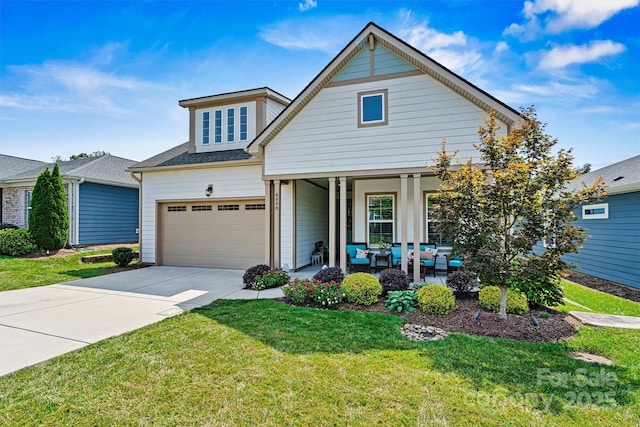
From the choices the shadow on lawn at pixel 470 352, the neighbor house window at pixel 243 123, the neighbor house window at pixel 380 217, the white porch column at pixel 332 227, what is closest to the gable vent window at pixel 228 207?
the neighbor house window at pixel 243 123

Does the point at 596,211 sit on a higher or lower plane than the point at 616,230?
higher

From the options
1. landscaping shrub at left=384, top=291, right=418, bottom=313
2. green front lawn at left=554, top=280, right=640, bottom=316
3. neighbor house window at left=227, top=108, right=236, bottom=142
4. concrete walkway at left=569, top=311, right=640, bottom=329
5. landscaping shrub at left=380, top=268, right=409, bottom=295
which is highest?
neighbor house window at left=227, top=108, right=236, bottom=142

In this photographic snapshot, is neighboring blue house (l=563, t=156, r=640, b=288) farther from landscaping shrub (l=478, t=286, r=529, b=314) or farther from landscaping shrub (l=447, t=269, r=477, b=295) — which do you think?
landscaping shrub (l=478, t=286, r=529, b=314)

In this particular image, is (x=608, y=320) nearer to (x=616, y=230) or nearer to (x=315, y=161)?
(x=616, y=230)

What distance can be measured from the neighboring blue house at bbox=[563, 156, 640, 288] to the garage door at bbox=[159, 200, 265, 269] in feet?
30.9

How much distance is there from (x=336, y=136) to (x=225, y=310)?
17.9 ft

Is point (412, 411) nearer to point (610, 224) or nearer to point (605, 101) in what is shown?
point (610, 224)

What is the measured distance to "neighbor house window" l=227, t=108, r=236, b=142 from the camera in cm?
1217

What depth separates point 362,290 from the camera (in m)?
6.25

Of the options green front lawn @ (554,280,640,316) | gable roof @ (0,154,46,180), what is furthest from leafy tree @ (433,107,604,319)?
gable roof @ (0,154,46,180)

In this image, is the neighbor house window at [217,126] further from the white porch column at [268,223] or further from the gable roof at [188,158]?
the white porch column at [268,223]

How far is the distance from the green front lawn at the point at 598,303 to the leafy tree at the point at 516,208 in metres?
2.05

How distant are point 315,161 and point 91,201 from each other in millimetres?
11945

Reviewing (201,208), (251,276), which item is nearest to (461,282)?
(251,276)
